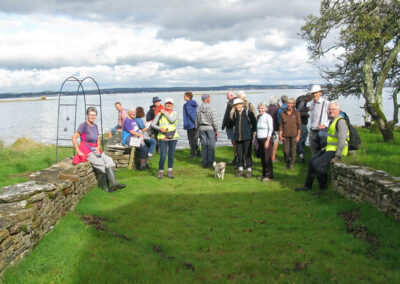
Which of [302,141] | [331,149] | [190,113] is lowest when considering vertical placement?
[302,141]

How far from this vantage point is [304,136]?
11.6 metres

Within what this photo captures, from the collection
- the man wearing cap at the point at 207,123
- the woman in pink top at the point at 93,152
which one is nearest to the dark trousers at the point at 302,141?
the man wearing cap at the point at 207,123

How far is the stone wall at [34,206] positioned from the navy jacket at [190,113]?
4802mm

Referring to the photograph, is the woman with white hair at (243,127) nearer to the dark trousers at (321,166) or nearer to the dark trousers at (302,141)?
the dark trousers at (321,166)

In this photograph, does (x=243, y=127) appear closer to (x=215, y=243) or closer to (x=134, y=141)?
(x=134, y=141)

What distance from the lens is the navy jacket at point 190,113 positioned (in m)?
11.6

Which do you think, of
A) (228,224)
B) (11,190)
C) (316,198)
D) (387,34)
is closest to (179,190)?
(228,224)

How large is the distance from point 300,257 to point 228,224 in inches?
67.9

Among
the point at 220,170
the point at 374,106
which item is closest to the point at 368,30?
the point at 374,106

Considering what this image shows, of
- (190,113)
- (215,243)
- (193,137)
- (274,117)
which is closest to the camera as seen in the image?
(215,243)

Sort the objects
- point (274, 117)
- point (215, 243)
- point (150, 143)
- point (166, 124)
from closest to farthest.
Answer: point (215, 243) → point (166, 124) → point (274, 117) → point (150, 143)

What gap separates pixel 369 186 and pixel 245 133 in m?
3.68

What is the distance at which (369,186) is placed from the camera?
20.0 ft

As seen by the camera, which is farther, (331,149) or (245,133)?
(245,133)
